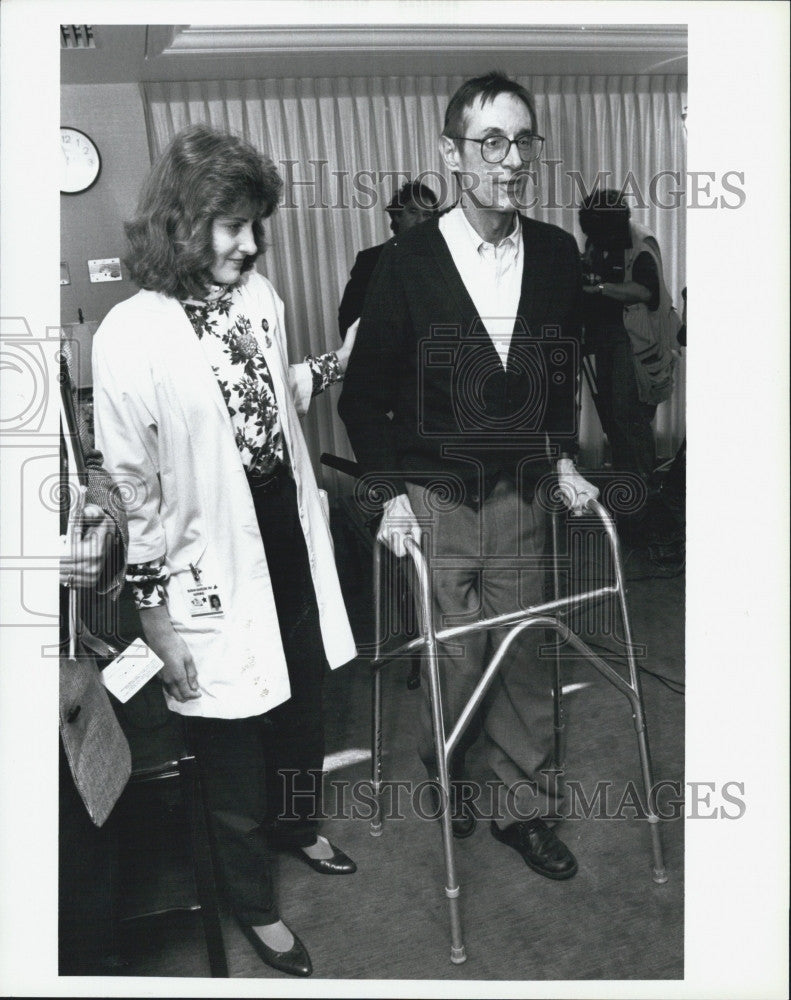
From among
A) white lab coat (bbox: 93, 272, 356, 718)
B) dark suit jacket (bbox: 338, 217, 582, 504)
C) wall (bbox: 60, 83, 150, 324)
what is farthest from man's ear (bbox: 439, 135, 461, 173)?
wall (bbox: 60, 83, 150, 324)

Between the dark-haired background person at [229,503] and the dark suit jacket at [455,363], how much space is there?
0.31 feet

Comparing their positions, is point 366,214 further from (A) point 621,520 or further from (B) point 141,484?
(A) point 621,520

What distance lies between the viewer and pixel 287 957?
1.73 meters

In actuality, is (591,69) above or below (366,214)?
above

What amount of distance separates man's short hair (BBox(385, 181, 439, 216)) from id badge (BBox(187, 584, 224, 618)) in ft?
2.45

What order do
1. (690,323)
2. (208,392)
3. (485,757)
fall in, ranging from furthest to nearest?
(485,757), (690,323), (208,392)

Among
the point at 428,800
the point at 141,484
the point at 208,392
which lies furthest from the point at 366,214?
the point at 428,800

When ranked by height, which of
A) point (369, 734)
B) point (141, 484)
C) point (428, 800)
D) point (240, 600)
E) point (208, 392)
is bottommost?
point (428, 800)

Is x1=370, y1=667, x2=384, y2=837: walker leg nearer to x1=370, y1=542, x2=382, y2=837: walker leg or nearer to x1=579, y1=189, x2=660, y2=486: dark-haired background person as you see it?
x1=370, y1=542, x2=382, y2=837: walker leg

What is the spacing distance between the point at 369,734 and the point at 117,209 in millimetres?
1057

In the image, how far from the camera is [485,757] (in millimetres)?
1904

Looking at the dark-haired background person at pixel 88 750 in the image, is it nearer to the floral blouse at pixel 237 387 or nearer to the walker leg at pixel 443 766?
the floral blouse at pixel 237 387

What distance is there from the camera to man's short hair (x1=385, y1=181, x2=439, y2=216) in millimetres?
1663

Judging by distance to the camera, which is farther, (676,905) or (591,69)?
(676,905)
